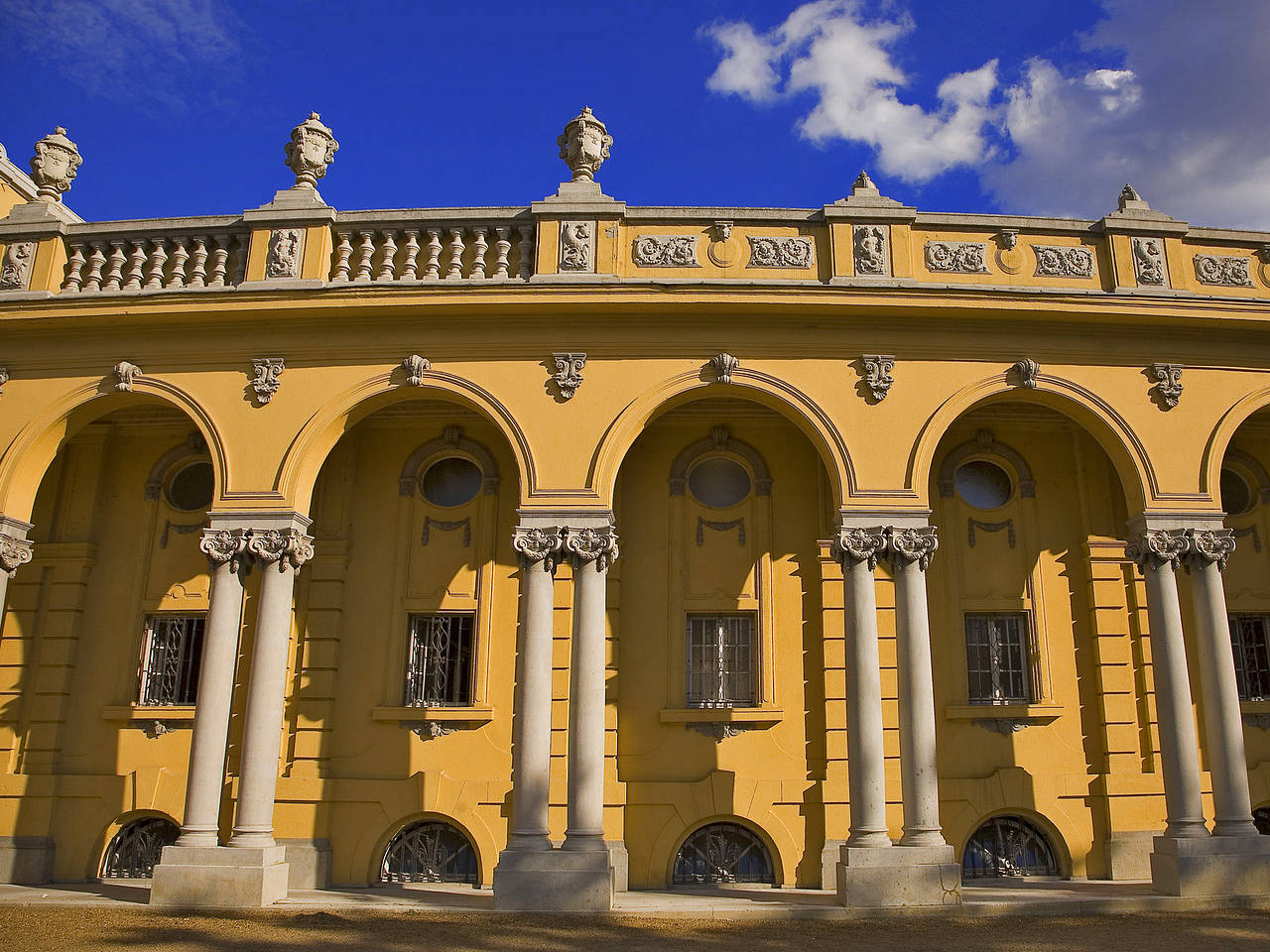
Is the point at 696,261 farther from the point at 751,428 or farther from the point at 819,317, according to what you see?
the point at 751,428

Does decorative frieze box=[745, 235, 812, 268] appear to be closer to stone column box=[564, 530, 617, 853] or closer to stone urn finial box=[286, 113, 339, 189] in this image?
stone column box=[564, 530, 617, 853]

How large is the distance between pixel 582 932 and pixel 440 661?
18.4 feet

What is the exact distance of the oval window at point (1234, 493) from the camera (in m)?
16.6

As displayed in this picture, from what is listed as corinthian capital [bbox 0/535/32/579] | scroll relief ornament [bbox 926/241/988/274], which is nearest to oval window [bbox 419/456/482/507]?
corinthian capital [bbox 0/535/32/579]

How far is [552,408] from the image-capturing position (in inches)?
549

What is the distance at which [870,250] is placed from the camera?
14.6 metres

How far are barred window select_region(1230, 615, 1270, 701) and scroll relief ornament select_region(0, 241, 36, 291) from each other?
61.9ft

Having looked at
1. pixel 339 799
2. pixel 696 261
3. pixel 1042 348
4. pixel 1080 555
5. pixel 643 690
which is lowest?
pixel 339 799

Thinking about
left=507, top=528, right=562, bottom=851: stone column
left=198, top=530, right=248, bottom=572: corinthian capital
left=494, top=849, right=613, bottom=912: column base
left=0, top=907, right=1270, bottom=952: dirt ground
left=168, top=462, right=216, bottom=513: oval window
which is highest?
left=168, top=462, right=216, bottom=513: oval window

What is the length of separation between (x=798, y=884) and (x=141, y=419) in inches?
484

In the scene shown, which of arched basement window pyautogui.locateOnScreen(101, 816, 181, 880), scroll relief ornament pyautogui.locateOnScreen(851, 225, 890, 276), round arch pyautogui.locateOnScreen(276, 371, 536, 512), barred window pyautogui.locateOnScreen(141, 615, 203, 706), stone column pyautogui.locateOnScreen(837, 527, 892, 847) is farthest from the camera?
barred window pyautogui.locateOnScreen(141, 615, 203, 706)

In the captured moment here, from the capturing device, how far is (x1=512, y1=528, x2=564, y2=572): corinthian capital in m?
13.3

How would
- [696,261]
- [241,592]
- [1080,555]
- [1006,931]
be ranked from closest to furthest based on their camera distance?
[1006,931] < [241,592] < [696,261] < [1080,555]

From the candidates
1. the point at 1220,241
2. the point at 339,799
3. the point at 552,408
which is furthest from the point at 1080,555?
the point at 339,799
